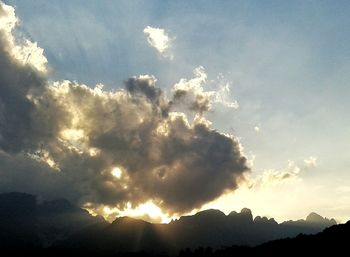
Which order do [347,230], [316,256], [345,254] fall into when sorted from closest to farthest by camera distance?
[345,254]
[316,256]
[347,230]

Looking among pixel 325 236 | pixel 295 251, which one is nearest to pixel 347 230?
pixel 325 236

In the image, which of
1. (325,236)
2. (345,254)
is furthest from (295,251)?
(345,254)

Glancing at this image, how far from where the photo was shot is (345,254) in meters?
162

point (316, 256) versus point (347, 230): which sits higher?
point (347, 230)

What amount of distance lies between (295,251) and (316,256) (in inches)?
842

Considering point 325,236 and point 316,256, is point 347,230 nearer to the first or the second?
point 325,236

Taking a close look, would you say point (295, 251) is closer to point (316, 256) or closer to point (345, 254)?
point (316, 256)

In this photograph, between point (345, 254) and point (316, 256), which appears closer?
point (345, 254)

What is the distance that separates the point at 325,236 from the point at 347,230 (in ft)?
35.4

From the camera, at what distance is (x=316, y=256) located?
577 feet

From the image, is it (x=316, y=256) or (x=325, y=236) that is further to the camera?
(x=325, y=236)

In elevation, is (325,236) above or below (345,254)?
above

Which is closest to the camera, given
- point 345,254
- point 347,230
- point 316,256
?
point 345,254

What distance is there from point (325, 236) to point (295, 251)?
16.6 meters
